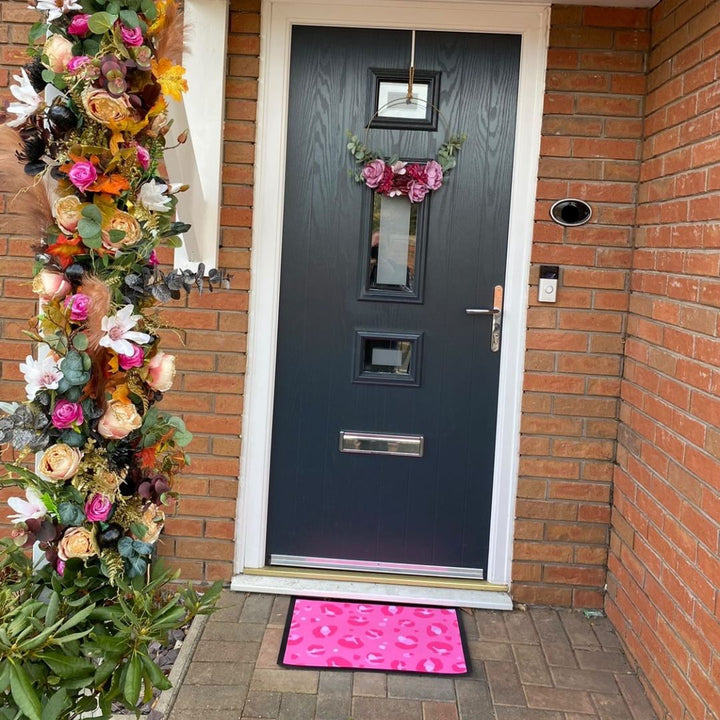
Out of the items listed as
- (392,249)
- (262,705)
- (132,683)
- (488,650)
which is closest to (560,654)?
(488,650)

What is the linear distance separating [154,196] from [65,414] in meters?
0.54

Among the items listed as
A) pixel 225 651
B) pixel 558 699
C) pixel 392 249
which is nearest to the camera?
pixel 558 699

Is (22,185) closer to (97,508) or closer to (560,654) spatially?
(97,508)

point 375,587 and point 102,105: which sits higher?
point 102,105

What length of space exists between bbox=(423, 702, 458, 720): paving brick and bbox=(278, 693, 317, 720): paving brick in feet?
1.25

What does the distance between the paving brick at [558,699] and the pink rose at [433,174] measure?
200cm

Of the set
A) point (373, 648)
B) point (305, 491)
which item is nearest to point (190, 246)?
point (305, 491)

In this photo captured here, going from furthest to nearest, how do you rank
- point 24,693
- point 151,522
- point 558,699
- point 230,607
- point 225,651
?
point 230,607
point 225,651
point 558,699
point 151,522
point 24,693

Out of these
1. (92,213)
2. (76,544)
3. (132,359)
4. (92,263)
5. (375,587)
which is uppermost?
(92,213)

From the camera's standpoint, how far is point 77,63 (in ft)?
5.70

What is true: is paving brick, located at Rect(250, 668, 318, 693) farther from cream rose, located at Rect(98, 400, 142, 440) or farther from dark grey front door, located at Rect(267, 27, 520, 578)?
cream rose, located at Rect(98, 400, 142, 440)

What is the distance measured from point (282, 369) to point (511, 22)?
173 cm

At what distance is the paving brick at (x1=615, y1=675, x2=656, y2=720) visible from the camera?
2.76 m

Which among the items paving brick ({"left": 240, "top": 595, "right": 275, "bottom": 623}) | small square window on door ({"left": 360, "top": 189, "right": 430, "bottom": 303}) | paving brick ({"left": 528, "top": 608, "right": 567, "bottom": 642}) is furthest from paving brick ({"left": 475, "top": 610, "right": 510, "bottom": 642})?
small square window on door ({"left": 360, "top": 189, "right": 430, "bottom": 303})
